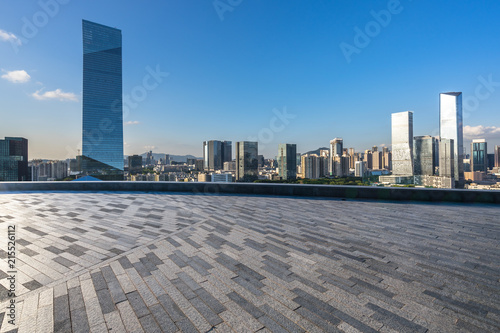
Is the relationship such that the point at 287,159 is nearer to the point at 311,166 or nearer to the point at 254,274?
the point at 311,166

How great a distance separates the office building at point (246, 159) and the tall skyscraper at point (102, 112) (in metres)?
63.8

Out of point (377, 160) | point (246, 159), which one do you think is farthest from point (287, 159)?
point (377, 160)

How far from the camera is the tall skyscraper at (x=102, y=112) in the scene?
73.2 m

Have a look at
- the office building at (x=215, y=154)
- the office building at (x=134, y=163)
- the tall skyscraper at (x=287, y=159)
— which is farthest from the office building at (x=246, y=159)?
the office building at (x=134, y=163)

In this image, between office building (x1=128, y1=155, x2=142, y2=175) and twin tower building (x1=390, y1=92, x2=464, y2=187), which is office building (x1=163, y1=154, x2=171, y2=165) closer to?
office building (x1=128, y1=155, x2=142, y2=175)

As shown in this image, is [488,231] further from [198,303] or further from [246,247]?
[198,303]

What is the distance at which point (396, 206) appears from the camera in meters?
8.73

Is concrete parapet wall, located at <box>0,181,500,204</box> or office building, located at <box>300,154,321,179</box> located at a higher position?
office building, located at <box>300,154,321,179</box>

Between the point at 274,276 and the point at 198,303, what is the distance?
121 cm

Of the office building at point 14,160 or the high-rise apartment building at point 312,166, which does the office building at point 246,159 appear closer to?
the high-rise apartment building at point 312,166

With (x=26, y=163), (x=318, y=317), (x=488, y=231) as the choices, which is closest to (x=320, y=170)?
(x=488, y=231)

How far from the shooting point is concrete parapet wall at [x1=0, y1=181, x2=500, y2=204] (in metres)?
9.28

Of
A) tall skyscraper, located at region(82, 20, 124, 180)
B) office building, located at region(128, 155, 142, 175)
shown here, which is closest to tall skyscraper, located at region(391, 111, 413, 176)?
office building, located at region(128, 155, 142, 175)

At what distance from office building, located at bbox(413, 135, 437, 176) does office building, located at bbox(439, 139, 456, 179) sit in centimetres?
99
